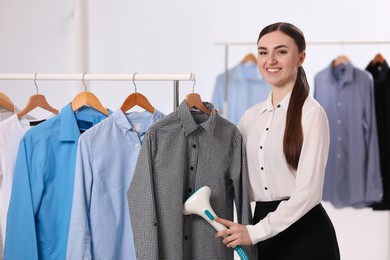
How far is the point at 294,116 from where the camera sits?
5.78 feet

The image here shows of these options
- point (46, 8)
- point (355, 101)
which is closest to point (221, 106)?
point (355, 101)

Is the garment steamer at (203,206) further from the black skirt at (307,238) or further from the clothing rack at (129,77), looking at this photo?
the clothing rack at (129,77)

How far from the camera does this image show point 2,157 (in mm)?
1976

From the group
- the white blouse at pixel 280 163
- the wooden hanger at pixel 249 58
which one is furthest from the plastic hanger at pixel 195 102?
the wooden hanger at pixel 249 58

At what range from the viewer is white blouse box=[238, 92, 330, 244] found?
170 centimetres

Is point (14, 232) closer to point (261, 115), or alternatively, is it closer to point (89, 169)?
point (89, 169)

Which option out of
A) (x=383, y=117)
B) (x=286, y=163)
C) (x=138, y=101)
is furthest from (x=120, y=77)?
(x=383, y=117)

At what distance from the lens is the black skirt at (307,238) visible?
1.79 metres

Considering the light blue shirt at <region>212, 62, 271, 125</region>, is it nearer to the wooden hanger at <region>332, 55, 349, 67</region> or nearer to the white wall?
the white wall

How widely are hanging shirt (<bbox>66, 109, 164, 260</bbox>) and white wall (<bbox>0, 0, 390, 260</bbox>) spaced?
1.80m

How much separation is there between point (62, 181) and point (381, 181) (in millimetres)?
2186

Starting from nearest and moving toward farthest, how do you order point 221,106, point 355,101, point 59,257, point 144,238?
point 144,238 < point 59,257 < point 355,101 < point 221,106

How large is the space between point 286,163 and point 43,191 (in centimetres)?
93

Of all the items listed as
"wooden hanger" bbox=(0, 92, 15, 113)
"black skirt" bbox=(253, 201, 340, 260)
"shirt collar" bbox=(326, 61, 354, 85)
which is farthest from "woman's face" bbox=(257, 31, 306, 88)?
"shirt collar" bbox=(326, 61, 354, 85)
